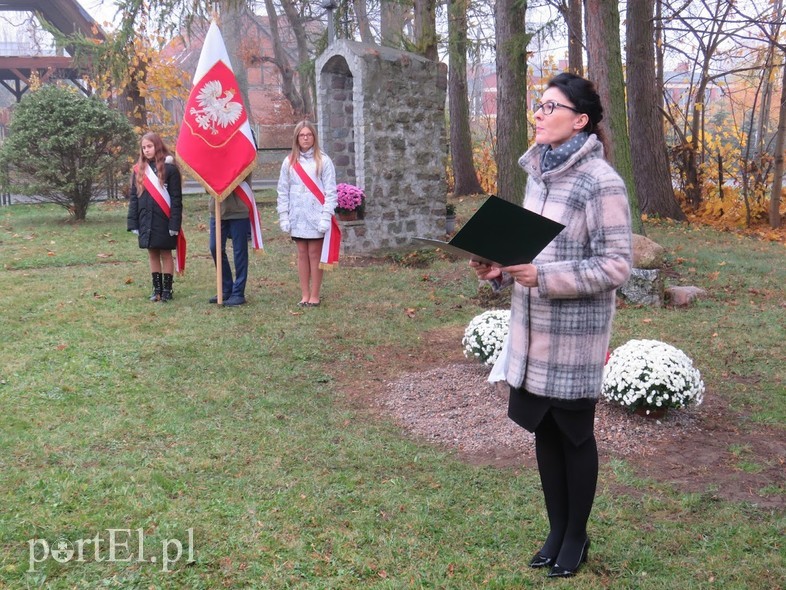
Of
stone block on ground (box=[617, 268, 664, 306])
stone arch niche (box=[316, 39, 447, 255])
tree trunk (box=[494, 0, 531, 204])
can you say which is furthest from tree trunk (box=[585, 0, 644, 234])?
stone arch niche (box=[316, 39, 447, 255])

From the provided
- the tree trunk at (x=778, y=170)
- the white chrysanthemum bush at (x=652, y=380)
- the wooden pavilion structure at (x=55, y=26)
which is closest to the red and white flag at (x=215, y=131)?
the white chrysanthemum bush at (x=652, y=380)

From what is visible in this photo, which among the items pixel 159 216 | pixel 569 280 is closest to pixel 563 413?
pixel 569 280

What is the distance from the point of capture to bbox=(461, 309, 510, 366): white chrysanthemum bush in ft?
18.6

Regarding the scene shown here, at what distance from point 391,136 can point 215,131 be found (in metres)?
4.10

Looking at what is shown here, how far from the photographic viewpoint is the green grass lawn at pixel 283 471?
3.32 metres

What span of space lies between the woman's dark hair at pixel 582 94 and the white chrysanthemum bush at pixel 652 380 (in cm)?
228

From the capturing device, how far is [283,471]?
4297 mm

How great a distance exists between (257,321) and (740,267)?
648 cm

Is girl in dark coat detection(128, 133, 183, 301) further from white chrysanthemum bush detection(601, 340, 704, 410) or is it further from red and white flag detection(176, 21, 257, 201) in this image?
white chrysanthemum bush detection(601, 340, 704, 410)

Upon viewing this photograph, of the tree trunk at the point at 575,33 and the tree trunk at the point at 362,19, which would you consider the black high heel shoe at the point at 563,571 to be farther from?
the tree trunk at the point at 362,19

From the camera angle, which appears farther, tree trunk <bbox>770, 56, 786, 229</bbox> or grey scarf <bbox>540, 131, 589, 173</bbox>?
tree trunk <bbox>770, 56, 786, 229</bbox>

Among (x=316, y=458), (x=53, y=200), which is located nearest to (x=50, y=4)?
(x=53, y=200)

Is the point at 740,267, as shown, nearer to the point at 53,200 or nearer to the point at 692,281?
the point at 692,281

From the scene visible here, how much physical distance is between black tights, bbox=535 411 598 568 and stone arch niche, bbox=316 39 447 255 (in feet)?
28.3
